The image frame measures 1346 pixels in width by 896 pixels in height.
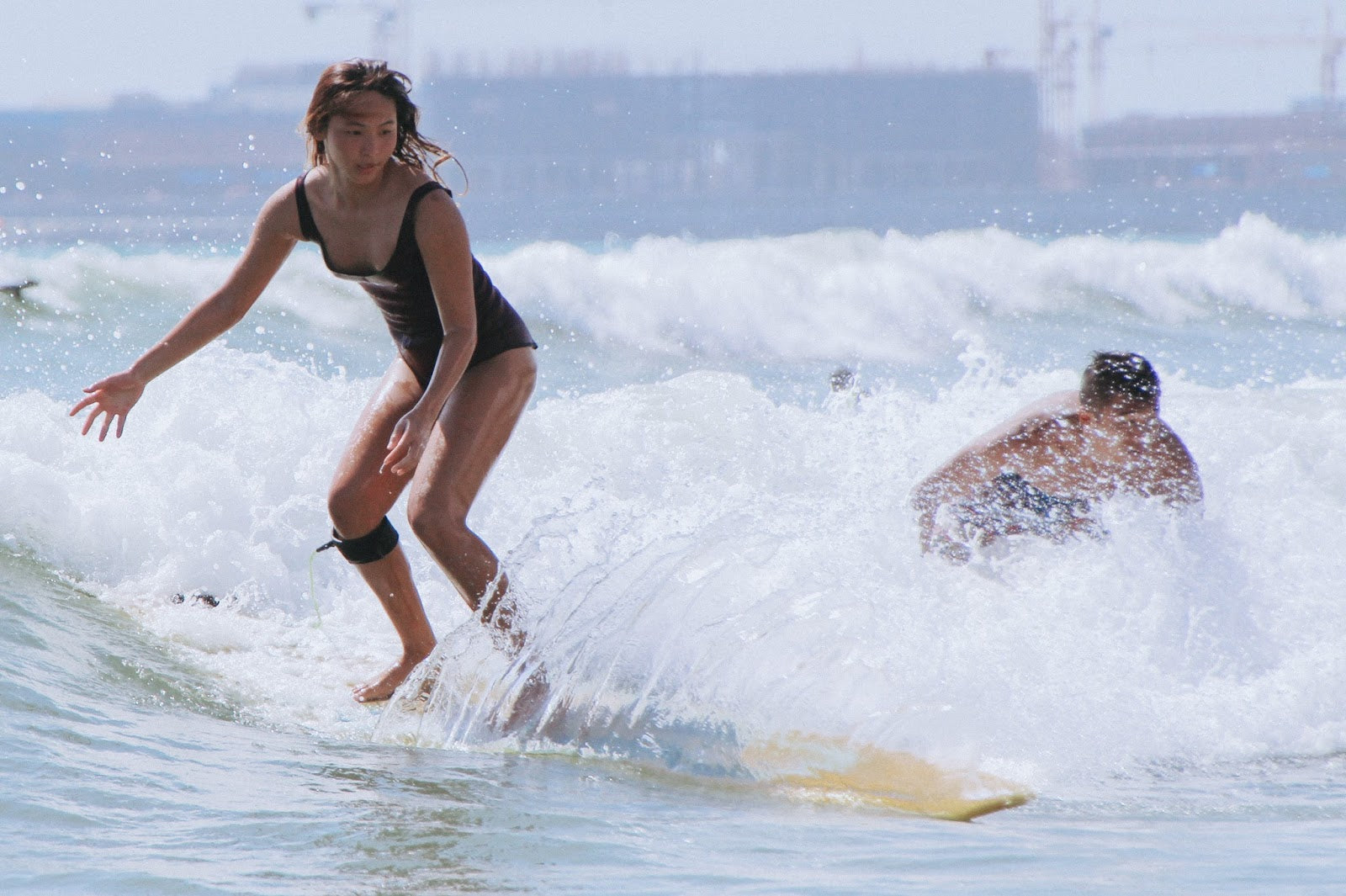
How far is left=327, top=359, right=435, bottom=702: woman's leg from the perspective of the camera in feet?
13.1

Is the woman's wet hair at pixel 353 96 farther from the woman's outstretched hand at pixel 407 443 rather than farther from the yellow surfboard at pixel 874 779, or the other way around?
the yellow surfboard at pixel 874 779

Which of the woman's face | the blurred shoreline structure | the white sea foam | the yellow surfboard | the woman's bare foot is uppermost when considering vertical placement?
the blurred shoreline structure

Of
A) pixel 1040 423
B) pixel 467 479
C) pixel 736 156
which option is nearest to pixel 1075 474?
pixel 1040 423

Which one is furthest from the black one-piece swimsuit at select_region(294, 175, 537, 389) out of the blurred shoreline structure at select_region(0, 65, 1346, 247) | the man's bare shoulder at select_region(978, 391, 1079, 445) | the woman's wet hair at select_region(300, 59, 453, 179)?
the blurred shoreline structure at select_region(0, 65, 1346, 247)

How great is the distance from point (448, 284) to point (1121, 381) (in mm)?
2627

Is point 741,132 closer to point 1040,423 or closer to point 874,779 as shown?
point 1040,423

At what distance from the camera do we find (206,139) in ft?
199

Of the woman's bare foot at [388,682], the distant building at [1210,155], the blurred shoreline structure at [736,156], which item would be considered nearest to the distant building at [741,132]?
the blurred shoreline structure at [736,156]

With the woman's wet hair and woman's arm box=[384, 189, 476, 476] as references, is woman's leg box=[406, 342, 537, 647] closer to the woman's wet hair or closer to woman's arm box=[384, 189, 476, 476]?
woman's arm box=[384, 189, 476, 476]

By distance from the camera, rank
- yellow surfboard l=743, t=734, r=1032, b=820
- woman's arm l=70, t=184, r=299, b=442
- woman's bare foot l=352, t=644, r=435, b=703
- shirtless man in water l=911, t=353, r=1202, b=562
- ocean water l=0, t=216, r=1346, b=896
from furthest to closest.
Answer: shirtless man in water l=911, t=353, r=1202, b=562 < woman's bare foot l=352, t=644, r=435, b=703 < woman's arm l=70, t=184, r=299, b=442 < yellow surfboard l=743, t=734, r=1032, b=820 < ocean water l=0, t=216, r=1346, b=896

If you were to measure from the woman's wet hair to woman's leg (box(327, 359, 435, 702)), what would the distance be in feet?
1.94

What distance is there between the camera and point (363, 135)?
145 inches

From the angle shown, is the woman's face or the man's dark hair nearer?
the woman's face

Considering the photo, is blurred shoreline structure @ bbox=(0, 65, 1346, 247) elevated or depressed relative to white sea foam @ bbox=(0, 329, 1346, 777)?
elevated
